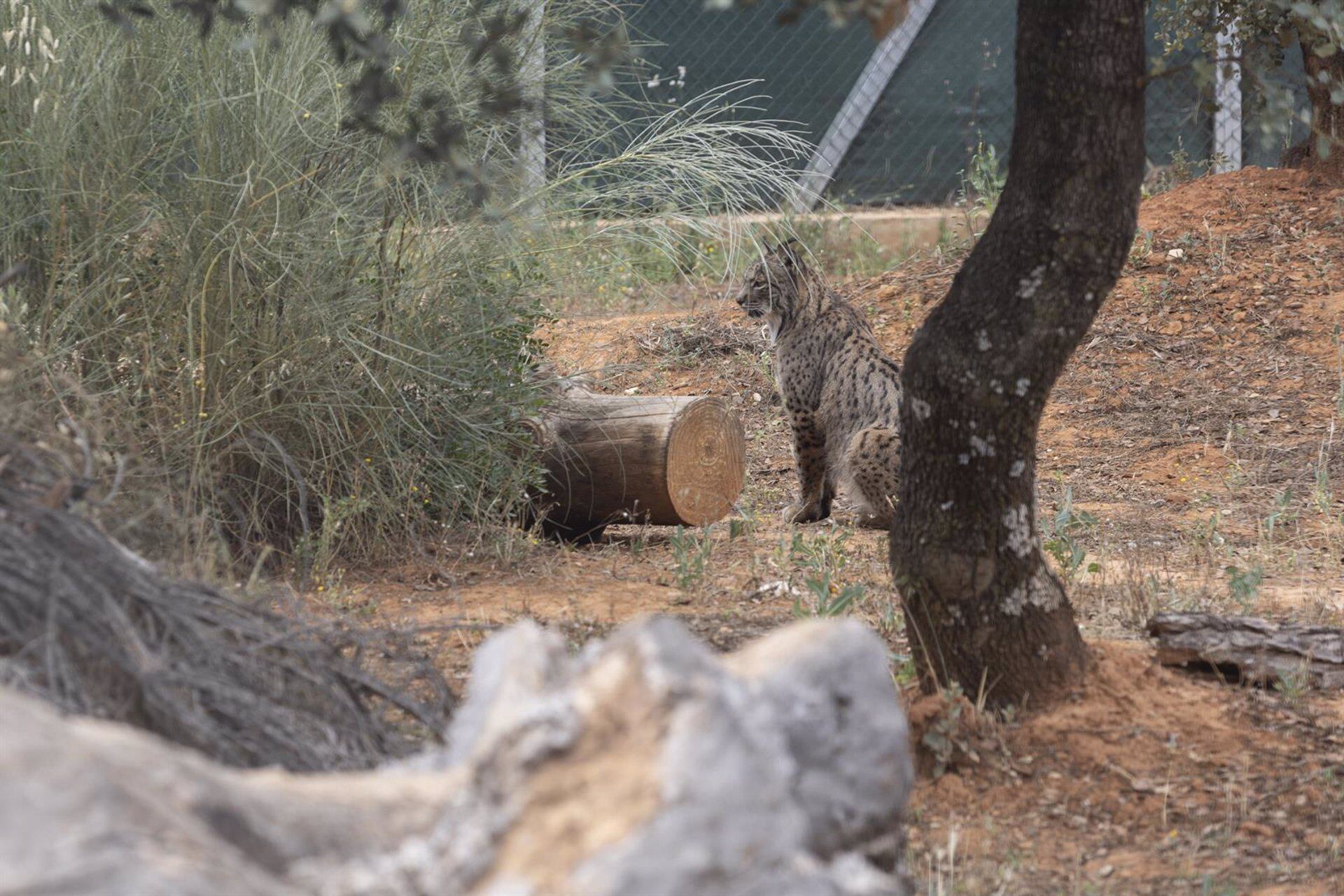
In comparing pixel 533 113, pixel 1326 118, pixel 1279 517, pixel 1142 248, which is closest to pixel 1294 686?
pixel 1279 517

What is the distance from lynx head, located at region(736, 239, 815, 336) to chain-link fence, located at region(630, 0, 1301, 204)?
15.2 ft

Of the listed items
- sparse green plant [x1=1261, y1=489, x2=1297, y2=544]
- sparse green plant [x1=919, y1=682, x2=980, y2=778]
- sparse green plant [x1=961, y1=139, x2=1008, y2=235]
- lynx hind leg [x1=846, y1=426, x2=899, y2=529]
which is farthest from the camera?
sparse green plant [x1=961, y1=139, x2=1008, y2=235]

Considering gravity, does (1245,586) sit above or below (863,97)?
below

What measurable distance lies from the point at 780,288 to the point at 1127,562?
92.3 inches

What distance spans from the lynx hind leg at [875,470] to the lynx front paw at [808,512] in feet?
1.36

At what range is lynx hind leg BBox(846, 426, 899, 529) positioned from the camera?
239 inches

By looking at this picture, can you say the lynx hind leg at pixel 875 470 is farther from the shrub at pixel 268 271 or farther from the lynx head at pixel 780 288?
the shrub at pixel 268 271

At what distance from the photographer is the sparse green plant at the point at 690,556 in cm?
491

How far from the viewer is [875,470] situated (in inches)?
240

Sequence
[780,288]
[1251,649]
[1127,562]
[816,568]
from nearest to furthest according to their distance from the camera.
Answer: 1. [1251,649]
2. [816,568]
3. [1127,562]
4. [780,288]

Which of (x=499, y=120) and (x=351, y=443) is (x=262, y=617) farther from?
(x=499, y=120)

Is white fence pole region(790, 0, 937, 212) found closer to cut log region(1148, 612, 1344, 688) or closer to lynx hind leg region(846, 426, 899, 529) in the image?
lynx hind leg region(846, 426, 899, 529)

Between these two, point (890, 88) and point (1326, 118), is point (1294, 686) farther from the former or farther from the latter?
point (890, 88)

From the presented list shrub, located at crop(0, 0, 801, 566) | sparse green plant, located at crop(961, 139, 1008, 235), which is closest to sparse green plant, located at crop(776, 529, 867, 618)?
shrub, located at crop(0, 0, 801, 566)
